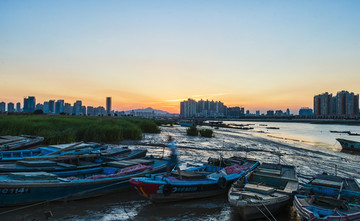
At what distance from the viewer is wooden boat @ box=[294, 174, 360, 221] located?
A: 23.4 feet

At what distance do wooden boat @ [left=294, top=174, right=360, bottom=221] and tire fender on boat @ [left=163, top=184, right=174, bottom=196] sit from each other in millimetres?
4701

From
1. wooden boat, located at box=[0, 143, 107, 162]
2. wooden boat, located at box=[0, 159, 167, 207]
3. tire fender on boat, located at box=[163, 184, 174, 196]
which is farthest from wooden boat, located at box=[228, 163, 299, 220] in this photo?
wooden boat, located at box=[0, 143, 107, 162]

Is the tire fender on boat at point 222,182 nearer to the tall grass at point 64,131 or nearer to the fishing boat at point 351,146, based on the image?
the tall grass at point 64,131

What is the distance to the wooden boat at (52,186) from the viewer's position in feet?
29.4

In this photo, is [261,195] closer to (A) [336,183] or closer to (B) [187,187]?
(B) [187,187]

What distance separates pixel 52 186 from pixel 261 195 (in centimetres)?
819

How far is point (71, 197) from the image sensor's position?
1009 centimetres

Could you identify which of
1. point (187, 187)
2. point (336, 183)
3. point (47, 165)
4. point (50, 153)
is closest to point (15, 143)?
point (50, 153)

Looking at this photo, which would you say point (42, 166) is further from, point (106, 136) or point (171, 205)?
point (106, 136)

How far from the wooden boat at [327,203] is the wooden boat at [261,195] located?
664 mm

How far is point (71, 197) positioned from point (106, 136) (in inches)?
836

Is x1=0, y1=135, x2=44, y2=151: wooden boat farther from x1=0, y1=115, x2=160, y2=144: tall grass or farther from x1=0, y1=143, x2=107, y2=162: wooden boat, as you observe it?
x1=0, y1=115, x2=160, y2=144: tall grass

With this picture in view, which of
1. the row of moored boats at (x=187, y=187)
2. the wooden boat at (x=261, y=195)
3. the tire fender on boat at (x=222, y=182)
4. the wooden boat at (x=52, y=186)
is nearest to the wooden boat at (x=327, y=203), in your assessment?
the row of moored boats at (x=187, y=187)

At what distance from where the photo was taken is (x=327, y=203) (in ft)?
26.6
